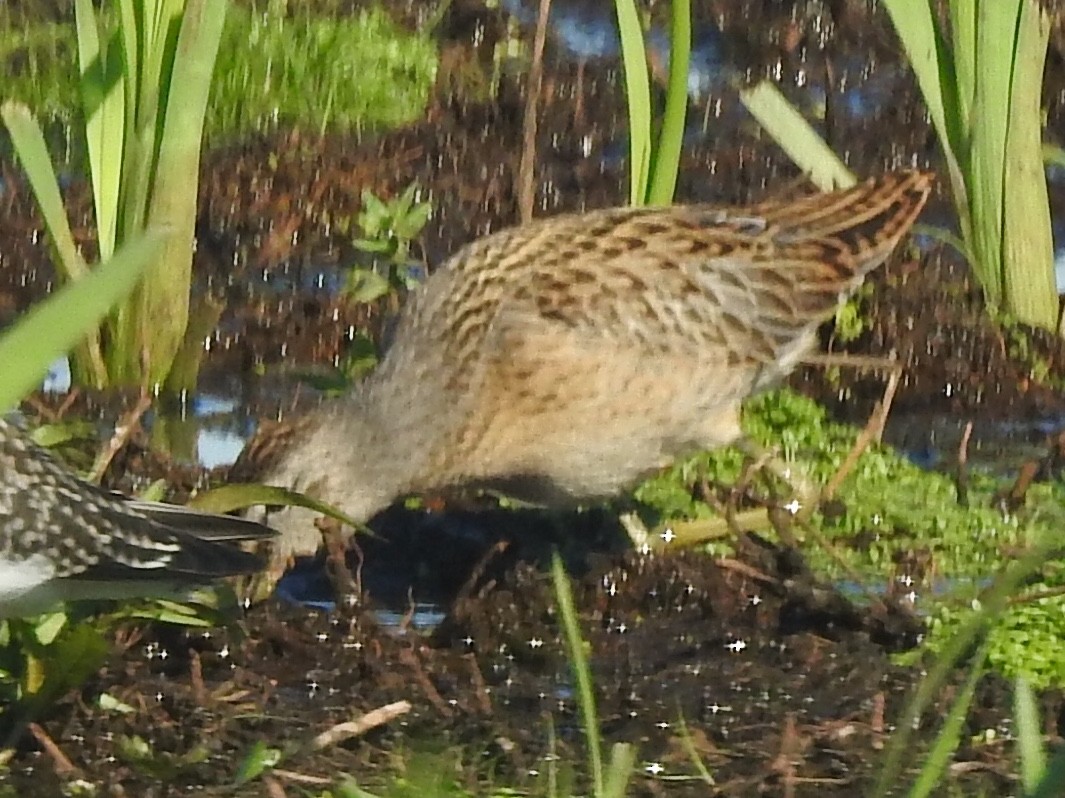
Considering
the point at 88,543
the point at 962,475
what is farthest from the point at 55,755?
the point at 962,475

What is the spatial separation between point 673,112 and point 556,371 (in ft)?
3.45

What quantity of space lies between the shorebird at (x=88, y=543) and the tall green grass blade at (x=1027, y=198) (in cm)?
→ 298

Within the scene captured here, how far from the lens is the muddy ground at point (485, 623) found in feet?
17.0

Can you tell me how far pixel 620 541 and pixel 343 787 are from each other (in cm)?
307

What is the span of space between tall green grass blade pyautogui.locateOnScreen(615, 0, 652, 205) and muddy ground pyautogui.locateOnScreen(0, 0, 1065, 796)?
3.02ft

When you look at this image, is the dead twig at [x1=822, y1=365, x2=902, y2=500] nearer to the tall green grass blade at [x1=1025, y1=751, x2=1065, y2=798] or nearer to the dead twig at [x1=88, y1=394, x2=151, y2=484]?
the dead twig at [x1=88, y1=394, x2=151, y2=484]

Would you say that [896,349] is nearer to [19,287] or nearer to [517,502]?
[517,502]

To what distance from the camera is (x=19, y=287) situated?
26.7 feet

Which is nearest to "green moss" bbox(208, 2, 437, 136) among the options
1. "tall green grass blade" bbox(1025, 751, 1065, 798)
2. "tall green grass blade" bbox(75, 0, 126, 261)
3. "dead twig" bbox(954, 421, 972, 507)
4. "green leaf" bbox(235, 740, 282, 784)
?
"tall green grass blade" bbox(75, 0, 126, 261)

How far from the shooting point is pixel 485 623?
5.95 metres

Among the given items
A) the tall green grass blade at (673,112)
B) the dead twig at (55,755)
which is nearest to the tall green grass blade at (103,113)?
the tall green grass blade at (673,112)

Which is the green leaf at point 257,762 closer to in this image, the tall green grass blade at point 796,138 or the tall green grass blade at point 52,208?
the tall green grass blade at point 52,208

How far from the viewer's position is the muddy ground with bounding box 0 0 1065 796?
5188 mm

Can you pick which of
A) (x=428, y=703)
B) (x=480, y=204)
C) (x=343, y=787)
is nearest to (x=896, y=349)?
(x=480, y=204)
